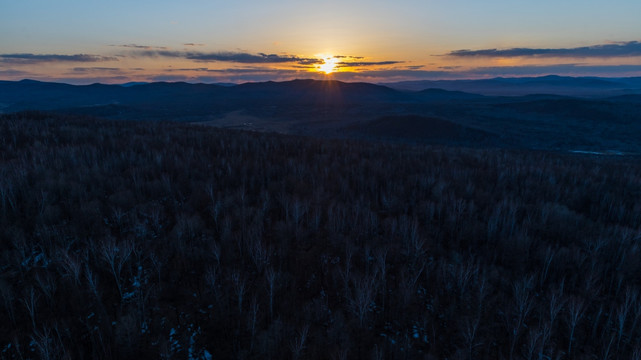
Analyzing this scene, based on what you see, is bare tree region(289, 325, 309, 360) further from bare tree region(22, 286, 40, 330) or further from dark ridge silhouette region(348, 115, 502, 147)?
dark ridge silhouette region(348, 115, 502, 147)

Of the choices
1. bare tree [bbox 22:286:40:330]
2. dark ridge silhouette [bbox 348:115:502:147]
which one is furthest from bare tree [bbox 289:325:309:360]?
dark ridge silhouette [bbox 348:115:502:147]

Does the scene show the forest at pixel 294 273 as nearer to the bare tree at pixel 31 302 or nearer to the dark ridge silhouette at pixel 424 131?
the bare tree at pixel 31 302

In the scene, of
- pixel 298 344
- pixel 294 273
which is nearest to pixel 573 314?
pixel 298 344

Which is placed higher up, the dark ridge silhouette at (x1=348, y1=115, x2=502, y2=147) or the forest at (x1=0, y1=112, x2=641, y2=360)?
the forest at (x1=0, y1=112, x2=641, y2=360)

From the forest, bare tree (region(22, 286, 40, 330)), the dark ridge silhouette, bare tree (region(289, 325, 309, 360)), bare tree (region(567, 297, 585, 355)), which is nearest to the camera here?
bare tree (region(289, 325, 309, 360))

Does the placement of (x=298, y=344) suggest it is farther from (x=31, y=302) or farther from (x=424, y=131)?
(x=424, y=131)

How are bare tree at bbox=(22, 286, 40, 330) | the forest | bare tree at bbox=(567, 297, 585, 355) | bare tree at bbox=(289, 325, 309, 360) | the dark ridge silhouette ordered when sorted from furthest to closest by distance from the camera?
the dark ridge silhouette, bare tree at bbox=(567, 297, 585, 355), the forest, bare tree at bbox=(22, 286, 40, 330), bare tree at bbox=(289, 325, 309, 360)

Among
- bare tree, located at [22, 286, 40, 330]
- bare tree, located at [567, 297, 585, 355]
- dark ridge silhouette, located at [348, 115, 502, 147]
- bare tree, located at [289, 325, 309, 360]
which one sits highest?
bare tree, located at [22, 286, 40, 330]

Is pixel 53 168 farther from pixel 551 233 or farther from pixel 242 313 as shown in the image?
pixel 551 233
